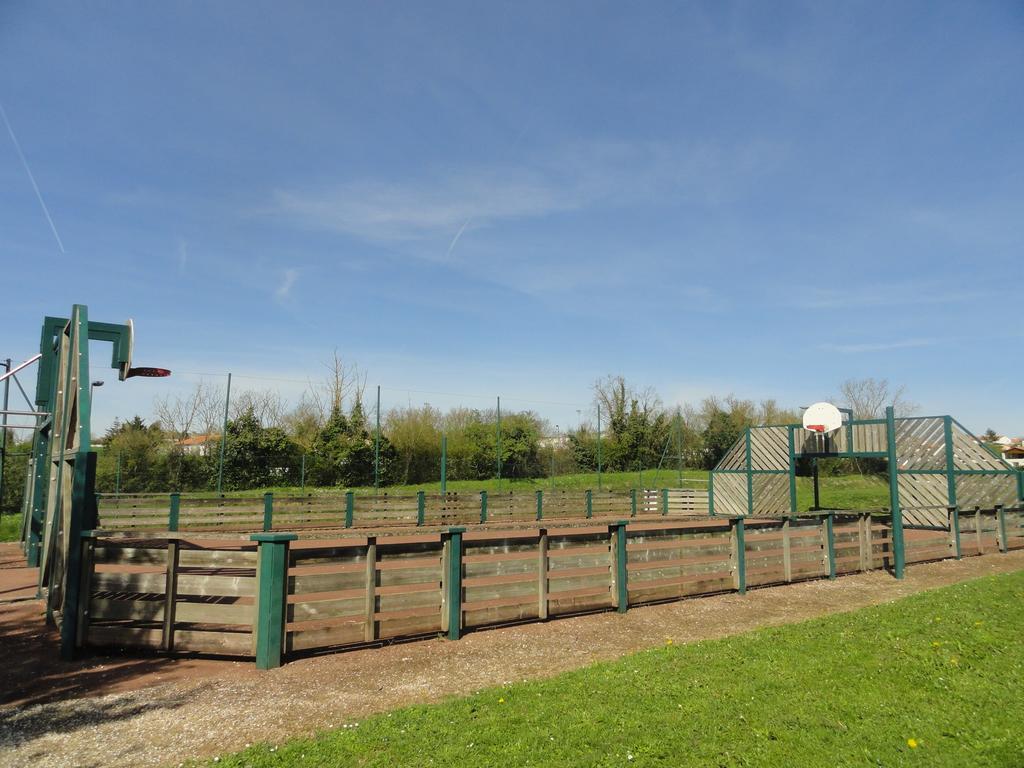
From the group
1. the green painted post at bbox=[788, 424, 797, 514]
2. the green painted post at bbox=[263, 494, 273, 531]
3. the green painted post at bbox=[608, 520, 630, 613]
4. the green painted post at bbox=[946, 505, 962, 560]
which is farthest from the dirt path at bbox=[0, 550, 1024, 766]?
the green painted post at bbox=[788, 424, 797, 514]

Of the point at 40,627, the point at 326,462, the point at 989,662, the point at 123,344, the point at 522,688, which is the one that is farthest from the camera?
the point at 326,462

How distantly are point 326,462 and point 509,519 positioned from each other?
383 inches

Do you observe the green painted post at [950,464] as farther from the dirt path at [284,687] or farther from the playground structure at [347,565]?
the dirt path at [284,687]

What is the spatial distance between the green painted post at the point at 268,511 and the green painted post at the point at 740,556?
14.4 meters

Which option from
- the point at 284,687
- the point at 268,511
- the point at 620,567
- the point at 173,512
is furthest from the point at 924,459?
the point at 173,512

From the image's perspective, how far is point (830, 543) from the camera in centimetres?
1123

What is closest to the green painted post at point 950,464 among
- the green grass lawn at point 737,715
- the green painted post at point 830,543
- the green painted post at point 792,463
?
the green painted post at point 792,463

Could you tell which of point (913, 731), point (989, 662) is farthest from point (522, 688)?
point (989, 662)

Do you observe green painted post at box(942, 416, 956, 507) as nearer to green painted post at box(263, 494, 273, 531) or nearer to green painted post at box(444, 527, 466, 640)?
green painted post at box(444, 527, 466, 640)

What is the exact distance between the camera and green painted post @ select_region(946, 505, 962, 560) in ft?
45.2

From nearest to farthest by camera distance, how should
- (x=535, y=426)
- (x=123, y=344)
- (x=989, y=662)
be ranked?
(x=989, y=662) < (x=123, y=344) < (x=535, y=426)

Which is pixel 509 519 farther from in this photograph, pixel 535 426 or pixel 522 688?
pixel 522 688

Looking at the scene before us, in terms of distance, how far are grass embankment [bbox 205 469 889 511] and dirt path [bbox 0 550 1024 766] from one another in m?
19.1

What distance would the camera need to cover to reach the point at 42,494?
1180 centimetres
